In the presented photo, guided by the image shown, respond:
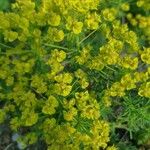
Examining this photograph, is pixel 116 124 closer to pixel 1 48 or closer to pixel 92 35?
pixel 92 35

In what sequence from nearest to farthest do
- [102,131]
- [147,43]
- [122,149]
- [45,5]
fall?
[102,131] → [45,5] → [122,149] → [147,43]

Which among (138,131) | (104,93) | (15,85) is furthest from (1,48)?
(138,131)

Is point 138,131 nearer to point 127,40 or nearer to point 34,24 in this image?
point 127,40

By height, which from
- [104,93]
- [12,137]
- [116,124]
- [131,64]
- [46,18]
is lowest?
[12,137]

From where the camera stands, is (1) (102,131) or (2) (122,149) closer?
(1) (102,131)

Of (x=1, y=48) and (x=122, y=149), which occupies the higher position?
(x=1, y=48)

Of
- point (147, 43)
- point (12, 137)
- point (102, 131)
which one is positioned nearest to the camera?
point (102, 131)
